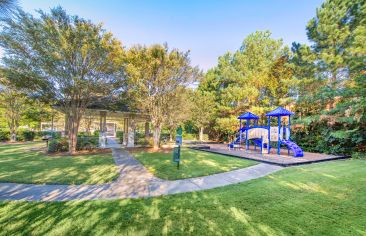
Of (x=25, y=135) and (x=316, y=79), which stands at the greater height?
(x=316, y=79)

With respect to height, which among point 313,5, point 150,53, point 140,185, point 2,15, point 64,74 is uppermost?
point 313,5

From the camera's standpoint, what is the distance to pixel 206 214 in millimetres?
2998

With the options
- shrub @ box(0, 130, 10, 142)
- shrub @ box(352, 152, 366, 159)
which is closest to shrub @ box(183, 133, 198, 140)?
shrub @ box(352, 152, 366, 159)

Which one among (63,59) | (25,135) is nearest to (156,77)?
(63,59)

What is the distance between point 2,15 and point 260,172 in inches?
282

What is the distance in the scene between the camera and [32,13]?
8.87m

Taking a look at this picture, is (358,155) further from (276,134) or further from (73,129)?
(73,129)

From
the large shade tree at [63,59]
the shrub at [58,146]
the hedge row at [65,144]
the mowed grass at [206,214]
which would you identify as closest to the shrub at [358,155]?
the mowed grass at [206,214]

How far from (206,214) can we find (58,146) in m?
11.3

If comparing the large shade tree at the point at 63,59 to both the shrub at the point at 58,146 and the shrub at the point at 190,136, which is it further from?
the shrub at the point at 190,136

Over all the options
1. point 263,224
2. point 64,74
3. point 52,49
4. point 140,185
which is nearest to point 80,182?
point 140,185

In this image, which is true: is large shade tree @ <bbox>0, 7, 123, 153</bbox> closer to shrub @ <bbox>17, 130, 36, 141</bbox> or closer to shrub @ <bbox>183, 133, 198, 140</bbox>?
shrub @ <bbox>17, 130, 36, 141</bbox>

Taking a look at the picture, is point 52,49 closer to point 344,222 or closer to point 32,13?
point 32,13

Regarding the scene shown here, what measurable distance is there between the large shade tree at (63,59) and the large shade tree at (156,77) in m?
1.13
